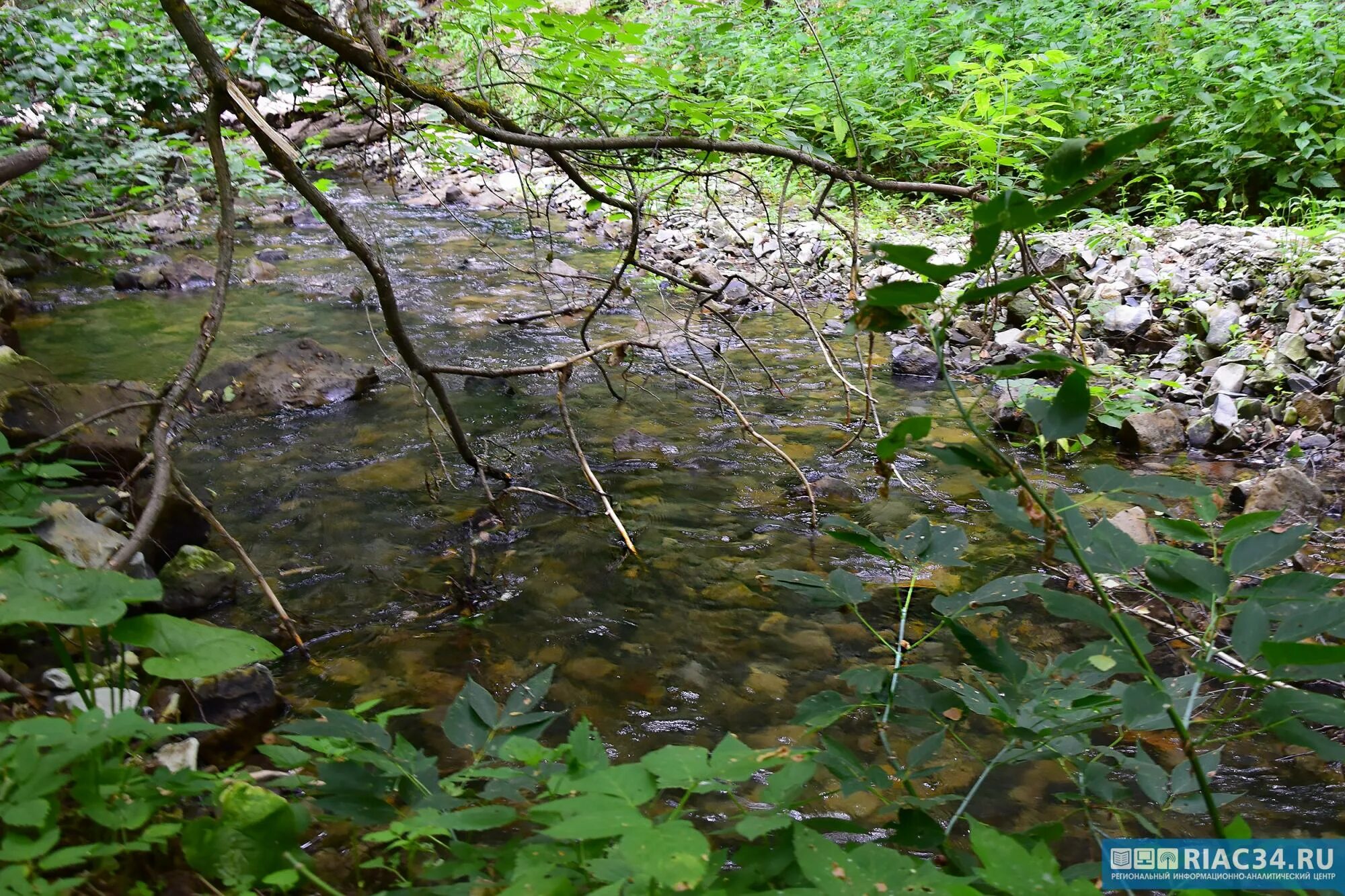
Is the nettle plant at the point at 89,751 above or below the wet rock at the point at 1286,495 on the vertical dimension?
above

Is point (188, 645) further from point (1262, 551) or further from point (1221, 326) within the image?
point (1221, 326)

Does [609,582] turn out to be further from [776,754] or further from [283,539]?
[776,754]

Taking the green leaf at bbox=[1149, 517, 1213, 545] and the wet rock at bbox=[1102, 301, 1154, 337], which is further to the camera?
the wet rock at bbox=[1102, 301, 1154, 337]

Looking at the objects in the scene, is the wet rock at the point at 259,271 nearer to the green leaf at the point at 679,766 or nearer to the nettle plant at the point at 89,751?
the nettle plant at the point at 89,751

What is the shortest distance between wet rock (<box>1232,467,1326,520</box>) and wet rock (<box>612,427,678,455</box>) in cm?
271

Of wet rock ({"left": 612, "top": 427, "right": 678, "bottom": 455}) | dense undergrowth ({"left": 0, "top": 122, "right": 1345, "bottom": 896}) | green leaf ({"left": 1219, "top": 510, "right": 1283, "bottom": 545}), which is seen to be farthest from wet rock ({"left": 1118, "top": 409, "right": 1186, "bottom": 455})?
green leaf ({"left": 1219, "top": 510, "right": 1283, "bottom": 545})

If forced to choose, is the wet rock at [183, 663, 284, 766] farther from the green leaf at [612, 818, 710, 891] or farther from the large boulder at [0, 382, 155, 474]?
the green leaf at [612, 818, 710, 891]

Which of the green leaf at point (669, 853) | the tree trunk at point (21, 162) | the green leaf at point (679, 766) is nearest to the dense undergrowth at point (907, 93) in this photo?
the tree trunk at point (21, 162)

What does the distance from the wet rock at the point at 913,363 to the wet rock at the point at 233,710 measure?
4.67 metres

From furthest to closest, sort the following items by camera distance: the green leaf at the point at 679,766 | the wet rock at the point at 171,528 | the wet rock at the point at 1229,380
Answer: the wet rock at the point at 1229,380
the wet rock at the point at 171,528
the green leaf at the point at 679,766

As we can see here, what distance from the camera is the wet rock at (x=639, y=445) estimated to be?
4.39m

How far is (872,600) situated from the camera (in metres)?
3.01

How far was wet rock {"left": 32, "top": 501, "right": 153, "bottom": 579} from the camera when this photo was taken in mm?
2244

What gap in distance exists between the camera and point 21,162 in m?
2.59
